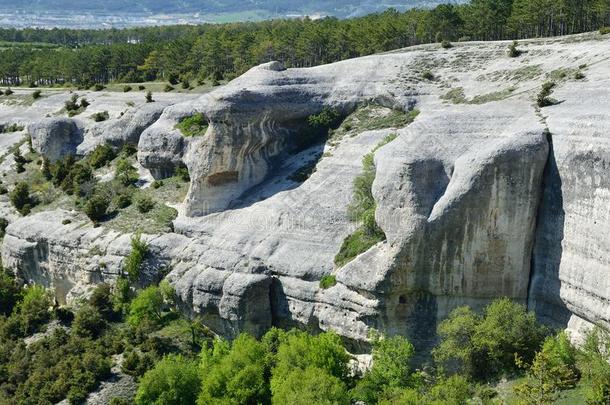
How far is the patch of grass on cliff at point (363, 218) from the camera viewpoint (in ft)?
124

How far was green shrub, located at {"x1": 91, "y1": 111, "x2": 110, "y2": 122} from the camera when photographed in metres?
65.4

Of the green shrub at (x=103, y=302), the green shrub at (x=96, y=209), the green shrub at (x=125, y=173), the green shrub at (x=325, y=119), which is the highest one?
the green shrub at (x=325, y=119)

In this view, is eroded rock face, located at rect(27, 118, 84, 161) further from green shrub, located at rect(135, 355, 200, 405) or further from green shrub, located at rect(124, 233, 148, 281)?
green shrub, located at rect(135, 355, 200, 405)

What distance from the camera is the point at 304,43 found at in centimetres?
7894

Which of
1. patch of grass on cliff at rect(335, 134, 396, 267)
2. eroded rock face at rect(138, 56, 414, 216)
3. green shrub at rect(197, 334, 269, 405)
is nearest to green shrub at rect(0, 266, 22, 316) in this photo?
eroded rock face at rect(138, 56, 414, 216)

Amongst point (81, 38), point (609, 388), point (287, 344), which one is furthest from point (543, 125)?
point (81, 38)

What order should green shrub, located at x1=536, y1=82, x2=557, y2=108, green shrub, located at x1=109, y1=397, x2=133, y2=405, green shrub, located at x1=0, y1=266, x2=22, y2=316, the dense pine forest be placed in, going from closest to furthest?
1. green shrub, located at x1=109, y1=397, x2=133, y2=405
2. green shrub, located at x1=536, y1=82, x2=557, y2=108
3. green shrub, located at x1=0, y1=266, x2=22, y2=316
4. the dense pine forest

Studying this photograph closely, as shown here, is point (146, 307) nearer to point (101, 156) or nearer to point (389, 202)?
point (389, 202)

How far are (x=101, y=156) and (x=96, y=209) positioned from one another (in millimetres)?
9427

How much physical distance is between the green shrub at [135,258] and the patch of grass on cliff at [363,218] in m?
13.4

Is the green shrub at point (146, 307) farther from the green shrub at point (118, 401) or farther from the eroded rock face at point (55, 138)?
the eroded rock face at point (55, 138)

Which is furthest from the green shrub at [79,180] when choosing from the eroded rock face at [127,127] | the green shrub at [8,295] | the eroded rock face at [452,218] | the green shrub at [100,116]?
the eroded rock face at [452,218]

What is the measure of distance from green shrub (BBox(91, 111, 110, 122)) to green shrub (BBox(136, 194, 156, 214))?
17855mm

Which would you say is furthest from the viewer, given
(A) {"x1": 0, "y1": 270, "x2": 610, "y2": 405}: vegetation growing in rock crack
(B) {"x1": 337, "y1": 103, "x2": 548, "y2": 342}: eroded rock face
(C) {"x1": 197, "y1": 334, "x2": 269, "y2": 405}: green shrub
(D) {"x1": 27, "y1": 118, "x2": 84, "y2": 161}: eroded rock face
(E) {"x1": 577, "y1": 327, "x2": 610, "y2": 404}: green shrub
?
(D) {"x1": 27, "y1": 118, "x2": 84, "y2": 161}: eroded rock face
